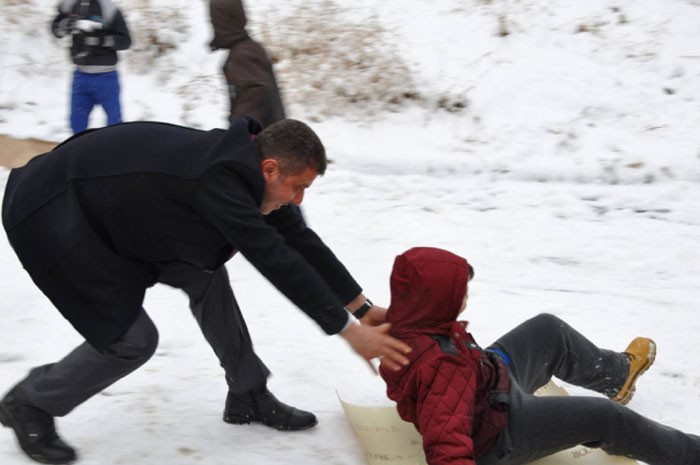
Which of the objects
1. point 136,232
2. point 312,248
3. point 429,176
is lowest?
point 429,176

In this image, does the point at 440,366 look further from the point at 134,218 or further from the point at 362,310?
the point at 134,218

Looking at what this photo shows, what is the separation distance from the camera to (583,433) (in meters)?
2.87

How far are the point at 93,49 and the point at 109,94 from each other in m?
0.36

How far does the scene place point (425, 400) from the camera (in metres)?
2.69

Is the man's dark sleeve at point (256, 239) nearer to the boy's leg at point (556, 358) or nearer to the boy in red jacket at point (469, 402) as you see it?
the boy in red jacket at point (469, 402)

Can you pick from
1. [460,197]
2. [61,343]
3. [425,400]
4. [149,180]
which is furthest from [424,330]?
[460,197]

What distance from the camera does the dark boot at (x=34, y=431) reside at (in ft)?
9.85

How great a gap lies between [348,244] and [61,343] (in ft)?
6.73

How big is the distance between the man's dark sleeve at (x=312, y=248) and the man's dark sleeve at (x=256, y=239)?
0.39 meters

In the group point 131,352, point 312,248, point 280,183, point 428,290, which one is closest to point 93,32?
point 312,248

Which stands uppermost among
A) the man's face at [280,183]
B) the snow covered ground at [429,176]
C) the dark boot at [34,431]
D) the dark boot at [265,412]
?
the man's face at [280,183]

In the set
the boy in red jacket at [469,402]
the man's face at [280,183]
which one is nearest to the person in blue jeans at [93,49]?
the man's face at [280,183]

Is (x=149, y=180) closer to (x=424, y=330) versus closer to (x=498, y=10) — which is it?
(x=424, y=330)

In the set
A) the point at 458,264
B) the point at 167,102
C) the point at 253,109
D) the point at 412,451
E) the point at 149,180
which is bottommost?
the point at 167,102
